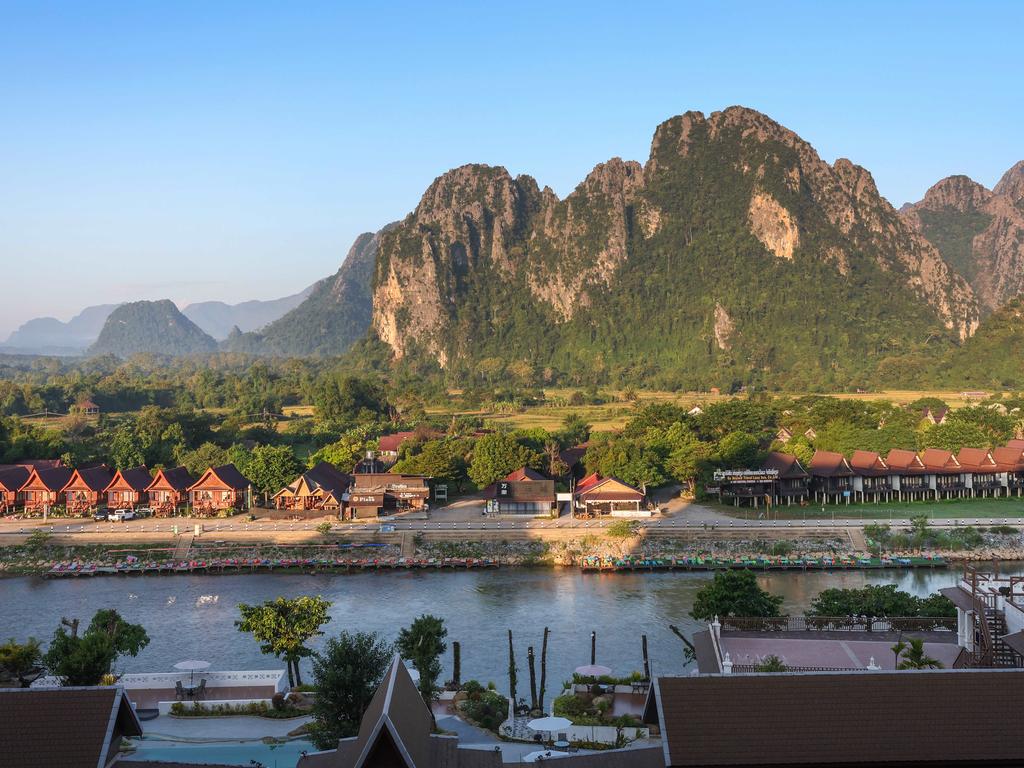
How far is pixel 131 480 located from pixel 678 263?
9554 centimetres

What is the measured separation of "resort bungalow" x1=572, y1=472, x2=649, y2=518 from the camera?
134ft

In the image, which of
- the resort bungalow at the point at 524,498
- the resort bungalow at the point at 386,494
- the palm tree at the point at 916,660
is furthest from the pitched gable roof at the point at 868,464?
the palm tree at the point at 916,660

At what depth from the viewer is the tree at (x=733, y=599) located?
902 inches

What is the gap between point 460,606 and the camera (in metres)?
29.9

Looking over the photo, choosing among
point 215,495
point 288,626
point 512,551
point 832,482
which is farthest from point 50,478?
point 832,482

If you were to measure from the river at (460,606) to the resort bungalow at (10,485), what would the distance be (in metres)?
9.90

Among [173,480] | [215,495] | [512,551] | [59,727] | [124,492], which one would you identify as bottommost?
[512,551]

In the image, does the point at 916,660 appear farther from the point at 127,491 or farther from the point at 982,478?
the point at 127,491

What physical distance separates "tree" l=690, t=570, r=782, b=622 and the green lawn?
54.4 feet

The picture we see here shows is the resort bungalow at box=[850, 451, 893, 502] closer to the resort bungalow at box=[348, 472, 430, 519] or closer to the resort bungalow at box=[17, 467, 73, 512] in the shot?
the resort bungalow at box=[348, 472, 430, 519]

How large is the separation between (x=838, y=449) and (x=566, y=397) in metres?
44.5

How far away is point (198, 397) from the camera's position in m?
90.4

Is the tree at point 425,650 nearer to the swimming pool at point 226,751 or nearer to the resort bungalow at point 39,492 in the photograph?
the swimming pool at point 226,751

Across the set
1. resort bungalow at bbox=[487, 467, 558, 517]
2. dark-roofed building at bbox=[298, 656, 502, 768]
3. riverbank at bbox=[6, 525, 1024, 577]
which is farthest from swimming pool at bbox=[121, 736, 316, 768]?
resort bungalow at bbox=[487, 467, 558, 517]
